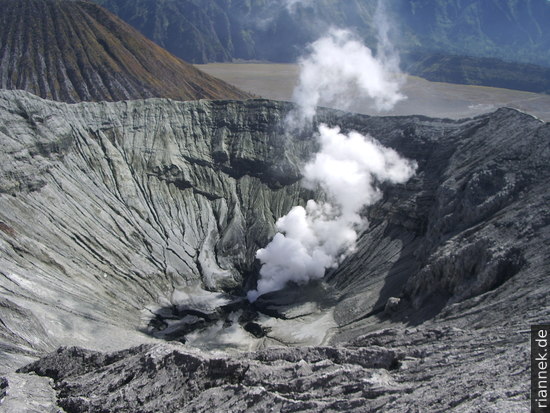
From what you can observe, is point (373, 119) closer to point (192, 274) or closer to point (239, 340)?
point (192, 274)

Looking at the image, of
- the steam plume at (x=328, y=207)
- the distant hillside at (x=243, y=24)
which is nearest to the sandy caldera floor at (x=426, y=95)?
the distant hillside at (x=243, y=24)

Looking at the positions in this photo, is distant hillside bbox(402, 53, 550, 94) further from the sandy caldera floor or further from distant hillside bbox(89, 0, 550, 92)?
the sandy caldera floor

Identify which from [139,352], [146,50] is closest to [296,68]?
[146,50]

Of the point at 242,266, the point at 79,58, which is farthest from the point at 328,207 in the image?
the point at 79,58

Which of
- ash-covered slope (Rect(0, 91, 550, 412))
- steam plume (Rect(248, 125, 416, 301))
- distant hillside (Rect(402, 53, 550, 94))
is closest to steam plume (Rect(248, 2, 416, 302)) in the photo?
steam plume (Rect(248, 125, 416, 301))

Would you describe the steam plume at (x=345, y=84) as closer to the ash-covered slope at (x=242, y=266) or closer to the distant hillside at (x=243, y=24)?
the ash-covered slope at (x=242, y=266)
